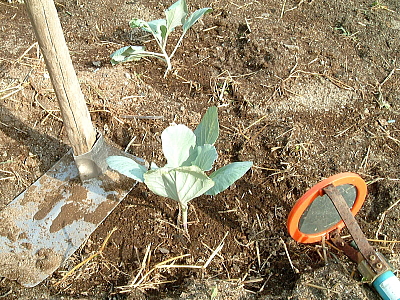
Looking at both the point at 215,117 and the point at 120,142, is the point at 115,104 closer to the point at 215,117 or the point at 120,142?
the point at 120,142

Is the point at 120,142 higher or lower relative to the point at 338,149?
higher

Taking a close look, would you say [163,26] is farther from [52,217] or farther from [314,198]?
[314,198]

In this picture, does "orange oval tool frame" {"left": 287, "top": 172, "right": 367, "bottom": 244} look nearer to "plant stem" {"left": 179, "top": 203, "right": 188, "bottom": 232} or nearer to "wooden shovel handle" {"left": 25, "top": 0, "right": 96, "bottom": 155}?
"plant stem" {"left": 179, "top": 203, "right": 188, "bottom": 232}

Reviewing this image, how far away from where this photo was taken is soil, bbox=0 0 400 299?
1.71 meters

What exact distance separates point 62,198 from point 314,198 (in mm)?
1137

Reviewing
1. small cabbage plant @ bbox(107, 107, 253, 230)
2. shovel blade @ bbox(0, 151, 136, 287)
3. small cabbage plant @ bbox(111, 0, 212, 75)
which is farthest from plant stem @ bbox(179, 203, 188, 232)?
small cabbage plant @ bbox(111, 0, 212, 75)

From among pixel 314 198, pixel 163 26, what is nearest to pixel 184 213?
pixel 314 198

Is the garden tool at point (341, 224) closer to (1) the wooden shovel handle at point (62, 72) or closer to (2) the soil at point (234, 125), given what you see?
(2) the soil at point (234, 125)

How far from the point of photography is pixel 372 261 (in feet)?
5.10

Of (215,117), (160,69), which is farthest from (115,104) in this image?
(215,117)

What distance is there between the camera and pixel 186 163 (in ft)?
5.55

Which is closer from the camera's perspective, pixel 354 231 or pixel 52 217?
pixel 354 231

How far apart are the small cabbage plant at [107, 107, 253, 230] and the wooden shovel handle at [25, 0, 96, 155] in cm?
32

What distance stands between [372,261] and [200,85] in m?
1.35
